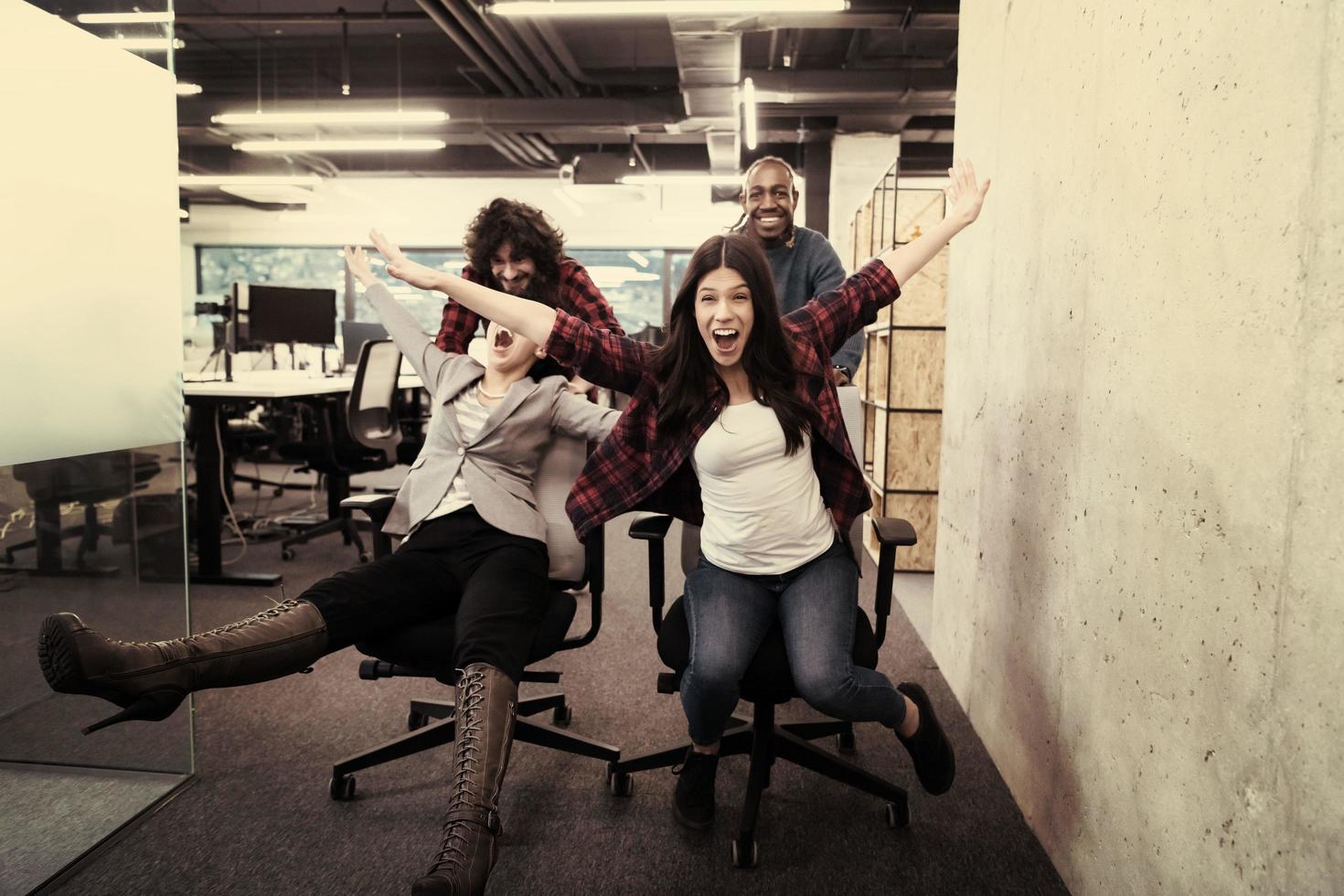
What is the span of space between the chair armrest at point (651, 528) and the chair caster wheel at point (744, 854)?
2.12 ft

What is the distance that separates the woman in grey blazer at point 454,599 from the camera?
1.51 m

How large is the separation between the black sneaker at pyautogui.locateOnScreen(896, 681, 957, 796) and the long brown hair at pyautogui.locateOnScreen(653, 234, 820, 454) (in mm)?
644

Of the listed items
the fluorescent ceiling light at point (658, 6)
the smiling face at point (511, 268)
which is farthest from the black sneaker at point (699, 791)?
the fluorescent ceiling light at point (658, 6)

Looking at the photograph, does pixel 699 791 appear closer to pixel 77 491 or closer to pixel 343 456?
pixel 77 491

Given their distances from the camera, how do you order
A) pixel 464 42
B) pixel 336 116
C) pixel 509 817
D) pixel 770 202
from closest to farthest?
1. pixel 509 817
2. pixel 770 202
3. pixel 336 116
4. pixel 464 42

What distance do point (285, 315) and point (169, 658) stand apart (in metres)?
4.42

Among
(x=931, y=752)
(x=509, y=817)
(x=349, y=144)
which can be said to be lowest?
(x=509, y=817)

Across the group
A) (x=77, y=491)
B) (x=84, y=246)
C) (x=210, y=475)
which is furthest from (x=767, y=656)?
(x=210, y=475)

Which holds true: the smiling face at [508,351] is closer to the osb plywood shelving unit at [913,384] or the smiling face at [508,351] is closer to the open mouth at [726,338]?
the open mouth at [726,338]

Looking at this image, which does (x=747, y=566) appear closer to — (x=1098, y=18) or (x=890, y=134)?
(x=1098, y=18)

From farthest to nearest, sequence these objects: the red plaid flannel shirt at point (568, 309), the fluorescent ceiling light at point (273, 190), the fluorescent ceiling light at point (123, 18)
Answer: the fluorescent ceiling light at point (273, 190), the red plaid flannel shirt at point (568, 309), the fluorescent ceiling light at point (123, 18)

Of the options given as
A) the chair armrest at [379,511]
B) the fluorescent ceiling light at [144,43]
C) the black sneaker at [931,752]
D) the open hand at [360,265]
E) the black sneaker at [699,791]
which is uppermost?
the fluorescent ceiling light at [144,43]

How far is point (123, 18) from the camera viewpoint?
73.9 inches

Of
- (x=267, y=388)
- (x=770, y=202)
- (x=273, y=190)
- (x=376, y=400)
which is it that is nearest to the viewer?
(x=770, y=202)
